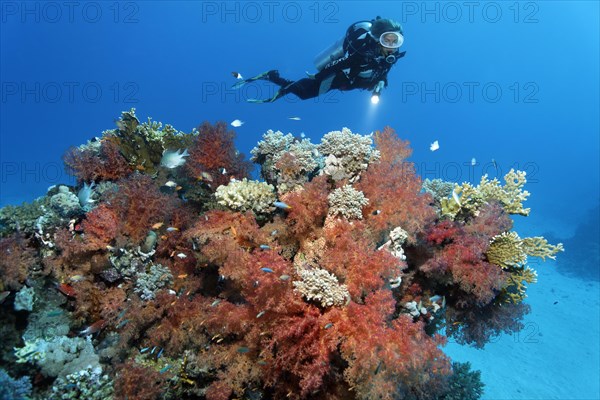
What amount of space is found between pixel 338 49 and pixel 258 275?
25.8 ft

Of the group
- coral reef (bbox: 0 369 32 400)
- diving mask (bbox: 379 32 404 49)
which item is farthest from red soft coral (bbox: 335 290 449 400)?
diving mask (bbox: 379 32 404 49)

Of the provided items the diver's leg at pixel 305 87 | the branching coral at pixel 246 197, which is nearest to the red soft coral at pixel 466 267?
the branching coral at pixel 246 197

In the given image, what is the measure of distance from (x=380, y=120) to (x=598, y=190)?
79848 mm

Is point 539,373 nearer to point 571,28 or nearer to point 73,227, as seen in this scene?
point 73,227

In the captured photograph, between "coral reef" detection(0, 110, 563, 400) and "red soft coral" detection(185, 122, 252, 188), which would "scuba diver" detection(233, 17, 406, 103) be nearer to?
"coral reef" detection(0, 110, 563, 400)

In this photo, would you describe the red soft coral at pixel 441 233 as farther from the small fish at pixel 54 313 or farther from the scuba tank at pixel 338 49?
the scuba tank at pixel 338 49

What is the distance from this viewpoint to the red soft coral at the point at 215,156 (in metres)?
6.32

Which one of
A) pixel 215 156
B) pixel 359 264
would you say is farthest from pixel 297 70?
pixel 359 264

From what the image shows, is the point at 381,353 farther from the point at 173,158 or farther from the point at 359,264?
the point at 173,158

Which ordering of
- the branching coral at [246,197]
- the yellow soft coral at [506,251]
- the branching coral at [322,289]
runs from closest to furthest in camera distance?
the branching coral at [322,289]
the branching coral at [246,197]
the yellow soft coral at [506,251]

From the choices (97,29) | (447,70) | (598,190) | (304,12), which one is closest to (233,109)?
(304,12)

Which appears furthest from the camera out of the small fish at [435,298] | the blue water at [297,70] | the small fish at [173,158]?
the blue water at [297,70]

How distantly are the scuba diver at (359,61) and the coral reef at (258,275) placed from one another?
3.54m

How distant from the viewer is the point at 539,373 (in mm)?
15188
